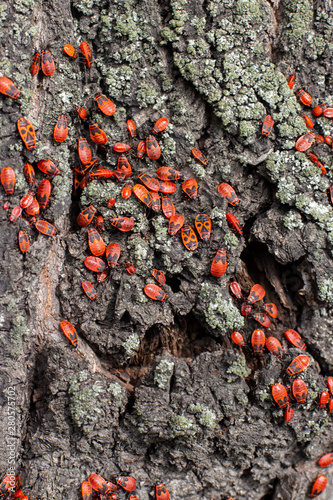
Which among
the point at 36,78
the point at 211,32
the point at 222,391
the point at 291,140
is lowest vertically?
the point at 222,391

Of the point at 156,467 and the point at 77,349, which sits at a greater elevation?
the point at 77,349

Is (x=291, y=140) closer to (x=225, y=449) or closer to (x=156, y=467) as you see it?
(x=225, y=449)

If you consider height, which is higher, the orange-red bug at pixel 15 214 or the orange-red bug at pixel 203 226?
the orange-red bug at pixel 203 226

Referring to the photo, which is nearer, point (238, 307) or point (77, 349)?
point (77, 349)

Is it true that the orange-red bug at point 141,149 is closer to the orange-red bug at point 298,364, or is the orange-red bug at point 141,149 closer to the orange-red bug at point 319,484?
the orange-red bug at point 298,364

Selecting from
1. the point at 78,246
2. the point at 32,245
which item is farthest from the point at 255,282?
the point at 32,245

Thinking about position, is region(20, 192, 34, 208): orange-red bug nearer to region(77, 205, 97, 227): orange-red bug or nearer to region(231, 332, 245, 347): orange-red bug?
region(77, 205, 97, 227): orange-red bug

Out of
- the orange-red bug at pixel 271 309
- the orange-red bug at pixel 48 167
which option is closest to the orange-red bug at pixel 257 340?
the orange-red bug at pixel 271 309
